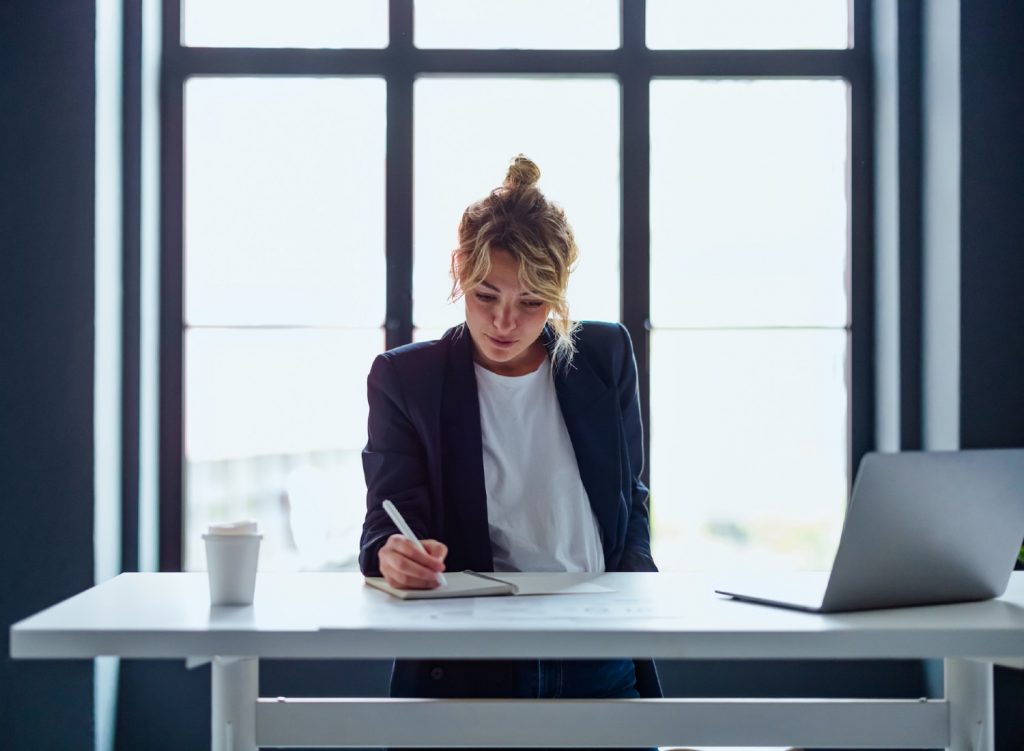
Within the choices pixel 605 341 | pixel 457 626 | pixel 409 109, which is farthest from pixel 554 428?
pixel 409 109

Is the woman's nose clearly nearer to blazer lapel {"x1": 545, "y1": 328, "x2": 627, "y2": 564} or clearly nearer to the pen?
blazer lapel {"x1": 545, "y1": 328, "x2": 627, "y2": 564}

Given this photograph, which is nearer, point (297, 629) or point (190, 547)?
point (297, 629)

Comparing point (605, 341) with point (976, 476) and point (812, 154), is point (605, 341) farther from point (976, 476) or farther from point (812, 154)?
point (812, 154)

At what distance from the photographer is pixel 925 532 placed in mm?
1200

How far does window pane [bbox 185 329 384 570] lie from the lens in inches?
110

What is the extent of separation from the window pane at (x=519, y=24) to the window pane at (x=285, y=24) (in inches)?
5.7

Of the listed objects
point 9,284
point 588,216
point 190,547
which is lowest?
point 190,547

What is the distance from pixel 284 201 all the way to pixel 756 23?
4.64ft

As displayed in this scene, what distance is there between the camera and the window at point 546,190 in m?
2.79

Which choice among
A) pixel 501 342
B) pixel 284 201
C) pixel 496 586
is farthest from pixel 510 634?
pixel 284 201

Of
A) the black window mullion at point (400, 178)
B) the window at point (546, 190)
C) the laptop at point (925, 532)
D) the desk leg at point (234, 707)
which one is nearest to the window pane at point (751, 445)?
the window at point (546, 190)

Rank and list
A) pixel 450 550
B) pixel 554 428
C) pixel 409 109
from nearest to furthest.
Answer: pixel 450 550
pixel 554 428
pixel 409 109

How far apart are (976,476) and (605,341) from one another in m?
0.77

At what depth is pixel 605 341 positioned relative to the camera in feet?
6.05
